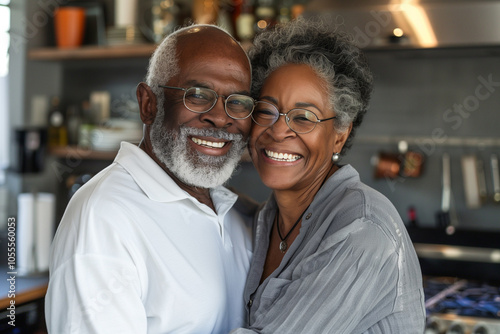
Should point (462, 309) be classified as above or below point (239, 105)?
below

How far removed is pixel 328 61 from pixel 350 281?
20.9 inches

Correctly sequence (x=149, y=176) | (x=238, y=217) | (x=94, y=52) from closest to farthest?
(x=149, y=176) → (x=238, y=217) → (x=94, y=52)

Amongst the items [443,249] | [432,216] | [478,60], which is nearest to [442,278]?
[443,249]

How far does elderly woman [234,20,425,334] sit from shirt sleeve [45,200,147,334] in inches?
8.8

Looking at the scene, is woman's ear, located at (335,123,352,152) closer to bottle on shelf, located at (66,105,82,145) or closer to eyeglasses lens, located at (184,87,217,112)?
eyeglasses lens, located at (184,87,217,112)

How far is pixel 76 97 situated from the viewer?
3.52 metres

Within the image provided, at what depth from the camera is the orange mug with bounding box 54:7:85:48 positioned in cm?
321

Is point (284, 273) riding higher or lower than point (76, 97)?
lower

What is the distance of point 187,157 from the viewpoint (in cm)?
133

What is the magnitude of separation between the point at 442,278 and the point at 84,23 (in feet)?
7.77

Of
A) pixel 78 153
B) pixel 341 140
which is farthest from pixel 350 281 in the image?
pixel 78 153

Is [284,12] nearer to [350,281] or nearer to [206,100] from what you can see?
[206,100]

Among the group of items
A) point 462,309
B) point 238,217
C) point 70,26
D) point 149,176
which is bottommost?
point 462,309

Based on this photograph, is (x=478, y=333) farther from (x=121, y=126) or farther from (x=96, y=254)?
(x=121, y=126)
